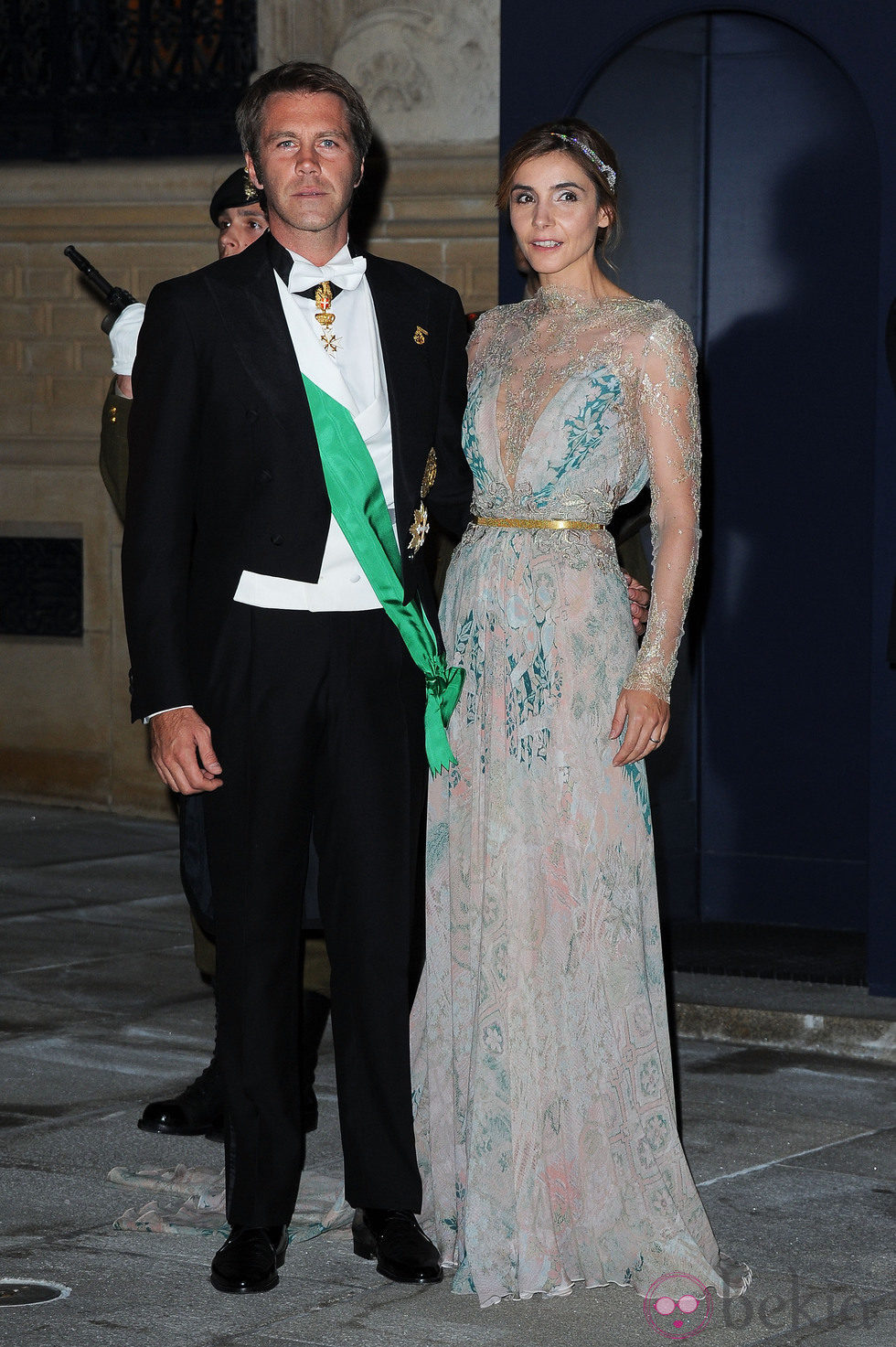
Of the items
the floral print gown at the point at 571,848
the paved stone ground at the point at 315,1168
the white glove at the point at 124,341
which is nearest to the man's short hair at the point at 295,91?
the floral print gown at the point at 571,848

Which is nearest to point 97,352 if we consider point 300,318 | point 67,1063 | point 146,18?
point 146,18

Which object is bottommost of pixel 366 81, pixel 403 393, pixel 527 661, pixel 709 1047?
pixel 709 1047

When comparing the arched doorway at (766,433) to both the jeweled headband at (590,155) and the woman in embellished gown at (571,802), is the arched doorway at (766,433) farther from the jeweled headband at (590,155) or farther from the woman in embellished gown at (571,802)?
the woman in embellished gown at (571,802)

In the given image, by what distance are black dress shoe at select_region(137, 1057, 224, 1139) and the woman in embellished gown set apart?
113cm

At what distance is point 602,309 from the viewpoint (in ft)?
12.7

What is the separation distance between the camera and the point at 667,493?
3811mm

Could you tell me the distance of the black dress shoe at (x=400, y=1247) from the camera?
3.81 metres

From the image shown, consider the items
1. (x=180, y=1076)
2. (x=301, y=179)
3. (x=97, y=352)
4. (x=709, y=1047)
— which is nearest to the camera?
(x=301, y=179)

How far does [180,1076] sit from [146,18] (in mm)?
6570

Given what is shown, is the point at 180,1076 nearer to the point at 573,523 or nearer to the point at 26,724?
the point at 573,523

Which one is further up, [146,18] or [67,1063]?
[146,18]

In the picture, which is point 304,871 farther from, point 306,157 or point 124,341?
point 124,341

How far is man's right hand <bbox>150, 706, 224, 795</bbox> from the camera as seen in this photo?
12.1ft

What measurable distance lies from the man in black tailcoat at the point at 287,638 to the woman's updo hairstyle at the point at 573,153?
281mm
